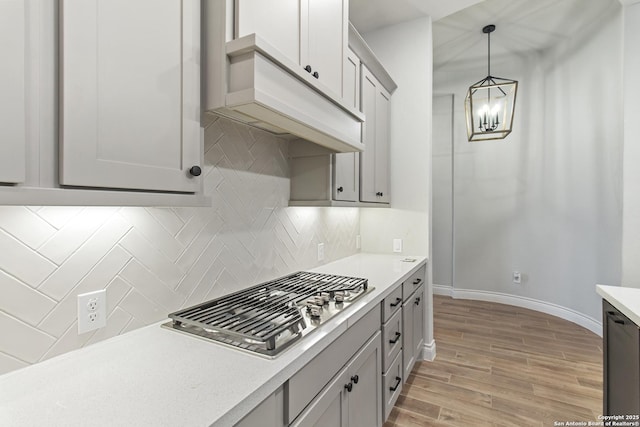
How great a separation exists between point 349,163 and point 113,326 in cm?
161

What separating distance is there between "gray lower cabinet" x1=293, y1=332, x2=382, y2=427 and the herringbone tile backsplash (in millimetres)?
656

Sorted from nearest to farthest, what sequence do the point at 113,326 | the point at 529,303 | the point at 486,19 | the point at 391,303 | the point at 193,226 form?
the point at 113,326 → the point at 193,226 → the point at 391,303 → the point at 486,19 → the point at 529,303

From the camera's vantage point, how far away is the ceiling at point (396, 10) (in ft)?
8.71

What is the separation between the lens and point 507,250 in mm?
4418

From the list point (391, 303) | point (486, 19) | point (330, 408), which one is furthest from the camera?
point (486, 19)

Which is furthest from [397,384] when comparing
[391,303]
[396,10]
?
[396,10]

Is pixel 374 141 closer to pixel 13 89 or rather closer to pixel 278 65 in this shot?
pixel 278 65

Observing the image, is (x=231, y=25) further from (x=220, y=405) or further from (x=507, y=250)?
(x=507, y=250)

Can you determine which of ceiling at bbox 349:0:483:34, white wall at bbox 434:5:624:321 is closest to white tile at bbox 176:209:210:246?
ceiling at bbox 349:0:483:34

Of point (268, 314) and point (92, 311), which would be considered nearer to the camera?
point (92, 311)

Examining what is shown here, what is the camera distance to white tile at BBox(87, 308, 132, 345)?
1.08 m

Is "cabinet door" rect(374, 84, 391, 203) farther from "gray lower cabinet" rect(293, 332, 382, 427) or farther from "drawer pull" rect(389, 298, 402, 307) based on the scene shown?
"gray lower cabinet" rect(293, 332, 382, 427)

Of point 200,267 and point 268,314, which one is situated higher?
point 200,267

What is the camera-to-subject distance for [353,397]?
141cm
